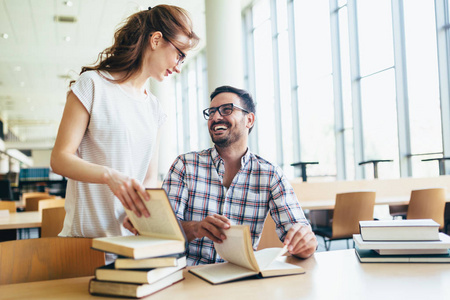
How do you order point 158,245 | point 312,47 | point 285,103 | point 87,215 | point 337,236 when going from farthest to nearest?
point 285,103 < point 312,47 < point 337,236 < point 87,215 < point 158,245

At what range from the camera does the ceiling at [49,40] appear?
26.3 feet

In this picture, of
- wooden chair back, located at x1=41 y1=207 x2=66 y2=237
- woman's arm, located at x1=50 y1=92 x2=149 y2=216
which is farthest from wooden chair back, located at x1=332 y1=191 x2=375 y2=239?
woman's arm, located at x1=50 y1=92 x2=149 y2=216

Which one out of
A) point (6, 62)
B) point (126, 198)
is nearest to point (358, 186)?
point (126, 198)

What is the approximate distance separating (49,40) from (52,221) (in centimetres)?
824

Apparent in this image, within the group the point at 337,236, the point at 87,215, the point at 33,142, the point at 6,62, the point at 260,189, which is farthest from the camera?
the point at 33,142

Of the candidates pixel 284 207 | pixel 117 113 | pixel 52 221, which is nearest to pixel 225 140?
pixel 284 207

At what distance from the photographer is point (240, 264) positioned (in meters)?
1.14

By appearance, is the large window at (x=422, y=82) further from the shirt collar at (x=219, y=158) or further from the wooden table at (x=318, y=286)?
the wooden table at (x=318, y=286)

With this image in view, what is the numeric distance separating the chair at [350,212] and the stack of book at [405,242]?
7.14ft

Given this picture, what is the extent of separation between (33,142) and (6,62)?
1787cm

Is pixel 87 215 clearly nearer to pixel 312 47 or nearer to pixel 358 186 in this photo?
pixel 358 186

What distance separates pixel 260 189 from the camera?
161 cm

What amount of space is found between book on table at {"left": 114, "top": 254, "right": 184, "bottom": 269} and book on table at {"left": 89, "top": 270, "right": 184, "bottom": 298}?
40mm

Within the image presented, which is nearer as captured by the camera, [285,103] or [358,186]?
[358,186]
